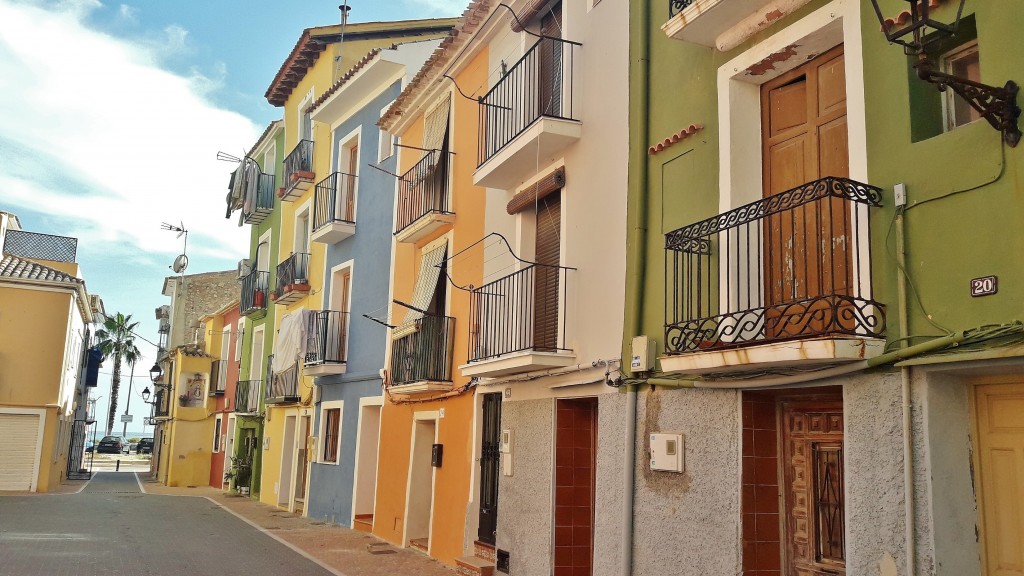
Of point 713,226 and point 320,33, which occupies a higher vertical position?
point 320,33

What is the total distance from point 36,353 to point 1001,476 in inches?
1048

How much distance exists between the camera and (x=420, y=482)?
14844mm

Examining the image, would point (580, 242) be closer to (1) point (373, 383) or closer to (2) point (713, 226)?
(2) point (713, 226)

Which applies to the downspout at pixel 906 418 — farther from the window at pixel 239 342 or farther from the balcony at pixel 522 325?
the window at pixel 239 342

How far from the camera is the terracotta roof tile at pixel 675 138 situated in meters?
7.96

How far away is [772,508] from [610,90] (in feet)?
15.8

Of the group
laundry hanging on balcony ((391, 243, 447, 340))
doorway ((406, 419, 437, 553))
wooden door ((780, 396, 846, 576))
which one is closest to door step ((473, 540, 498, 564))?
doorway ((406, 419, 437, 553))

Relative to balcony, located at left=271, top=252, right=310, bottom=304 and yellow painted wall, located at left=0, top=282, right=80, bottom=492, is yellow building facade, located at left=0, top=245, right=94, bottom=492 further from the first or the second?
balcony, located at left=271, top=252, right=310, bottom=304

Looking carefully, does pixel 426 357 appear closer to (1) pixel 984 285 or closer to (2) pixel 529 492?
(2) pixel 529 492

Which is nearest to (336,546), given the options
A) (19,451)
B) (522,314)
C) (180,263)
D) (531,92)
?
(522,314)

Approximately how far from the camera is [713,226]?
737cm

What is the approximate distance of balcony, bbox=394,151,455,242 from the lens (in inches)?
554

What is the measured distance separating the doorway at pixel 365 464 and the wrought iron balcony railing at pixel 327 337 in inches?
75.4

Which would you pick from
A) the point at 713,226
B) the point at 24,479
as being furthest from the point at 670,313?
the point at 24,479
